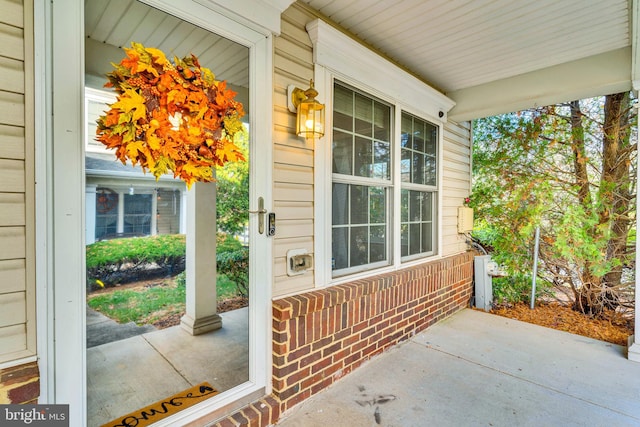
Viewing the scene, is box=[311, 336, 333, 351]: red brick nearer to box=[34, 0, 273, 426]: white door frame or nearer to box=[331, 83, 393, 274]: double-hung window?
box=[331, 83, 393, 274]: double-hung window

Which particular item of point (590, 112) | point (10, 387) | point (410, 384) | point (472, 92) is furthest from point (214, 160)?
point (590, 112)

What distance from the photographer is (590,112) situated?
403cm

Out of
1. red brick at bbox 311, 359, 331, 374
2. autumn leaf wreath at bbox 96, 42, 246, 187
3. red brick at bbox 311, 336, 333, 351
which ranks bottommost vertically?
red brick at bbox 311, 359, 331, 374

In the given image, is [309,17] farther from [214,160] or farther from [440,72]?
[440,72]

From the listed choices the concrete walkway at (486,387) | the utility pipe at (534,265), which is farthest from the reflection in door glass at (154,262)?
the utility pipe at (534,265)

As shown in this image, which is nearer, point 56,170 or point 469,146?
point 56,170

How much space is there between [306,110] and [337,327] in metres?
1.63

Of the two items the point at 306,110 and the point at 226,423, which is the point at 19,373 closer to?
the point at 226,423

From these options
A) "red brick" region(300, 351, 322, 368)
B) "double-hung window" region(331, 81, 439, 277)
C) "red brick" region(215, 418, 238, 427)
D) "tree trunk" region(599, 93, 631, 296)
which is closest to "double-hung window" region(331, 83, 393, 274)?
"double-hung window" region(331, 81, 439, 277)

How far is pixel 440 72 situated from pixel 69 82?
132 inches

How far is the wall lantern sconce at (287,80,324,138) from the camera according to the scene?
2.10 meters

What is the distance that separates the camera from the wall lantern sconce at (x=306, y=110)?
2098 millimetres

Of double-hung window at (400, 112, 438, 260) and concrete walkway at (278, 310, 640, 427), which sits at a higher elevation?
double-hung window at (400, 112, 438, 260)

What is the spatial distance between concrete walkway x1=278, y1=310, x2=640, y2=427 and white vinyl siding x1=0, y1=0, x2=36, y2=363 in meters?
1.48
